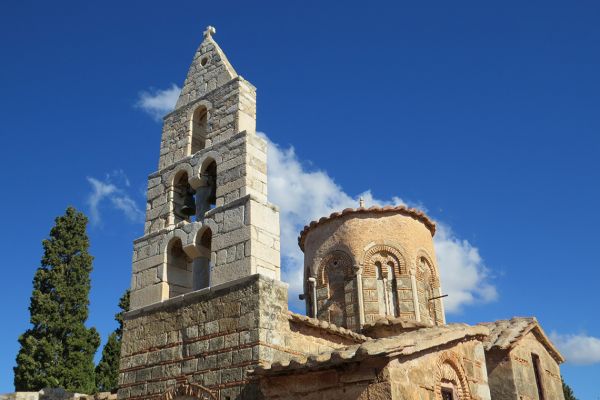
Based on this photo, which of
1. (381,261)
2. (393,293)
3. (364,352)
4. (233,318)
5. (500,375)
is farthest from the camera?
(381,261)

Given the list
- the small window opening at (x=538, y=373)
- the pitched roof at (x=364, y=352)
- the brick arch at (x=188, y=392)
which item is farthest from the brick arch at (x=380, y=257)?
the brick arch at (x=188, y=392)

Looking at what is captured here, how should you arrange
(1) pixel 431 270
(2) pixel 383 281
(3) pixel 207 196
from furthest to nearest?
1. (1) pixel 431 270
2. (2) pixel 383 281
3. (3) pixel 207 196

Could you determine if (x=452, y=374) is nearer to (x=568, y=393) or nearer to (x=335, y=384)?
(x=335, y=384)

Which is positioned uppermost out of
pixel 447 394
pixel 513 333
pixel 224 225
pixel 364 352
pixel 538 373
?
pixel 224 225

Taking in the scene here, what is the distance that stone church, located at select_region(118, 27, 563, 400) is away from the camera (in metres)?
6.66

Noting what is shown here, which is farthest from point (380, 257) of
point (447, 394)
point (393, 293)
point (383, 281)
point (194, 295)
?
point (194, 295)

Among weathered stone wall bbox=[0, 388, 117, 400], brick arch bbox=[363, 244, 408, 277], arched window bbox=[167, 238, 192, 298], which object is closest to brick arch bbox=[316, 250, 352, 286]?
brick arch bbox=[363, 244, 408, 277]

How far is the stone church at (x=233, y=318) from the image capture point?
21.9 feet

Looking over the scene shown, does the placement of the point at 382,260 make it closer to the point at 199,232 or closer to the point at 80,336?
the point at 199,232

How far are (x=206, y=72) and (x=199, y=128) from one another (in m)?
0.96

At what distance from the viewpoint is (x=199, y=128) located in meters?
9.77

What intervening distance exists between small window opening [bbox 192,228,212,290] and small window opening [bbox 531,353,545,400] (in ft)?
25.2

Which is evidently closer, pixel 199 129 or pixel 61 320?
pixel 199 129

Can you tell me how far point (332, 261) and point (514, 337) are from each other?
4.93m
